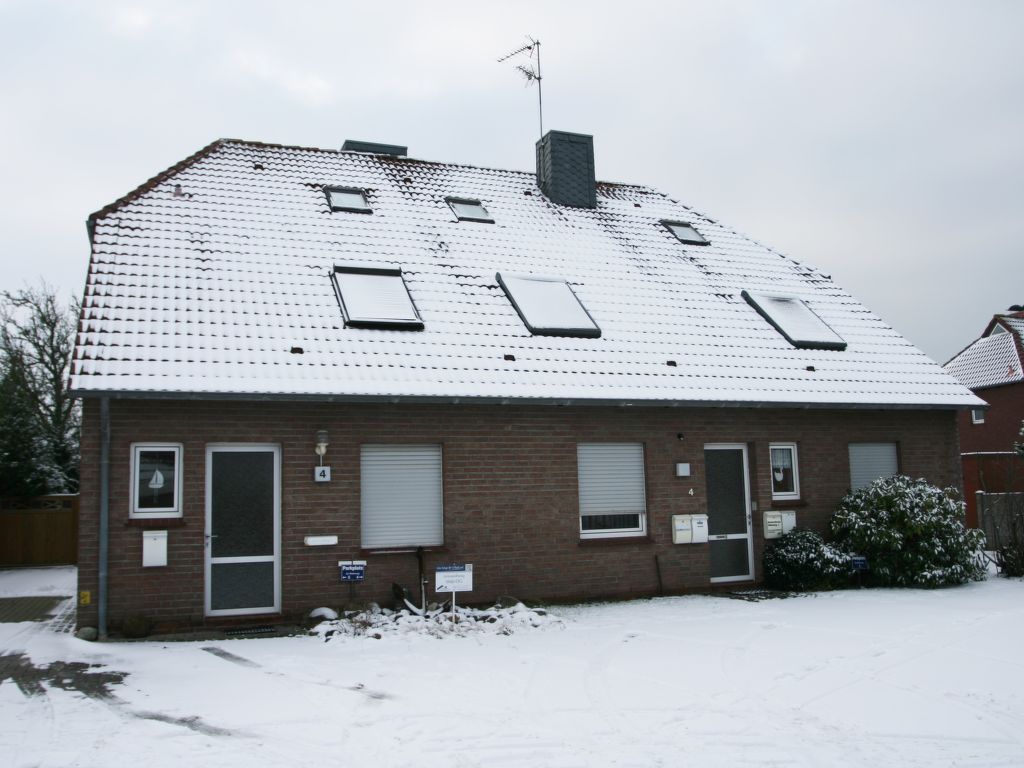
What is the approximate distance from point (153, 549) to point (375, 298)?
4.45 metres

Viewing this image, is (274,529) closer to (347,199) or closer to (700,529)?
(700,529)

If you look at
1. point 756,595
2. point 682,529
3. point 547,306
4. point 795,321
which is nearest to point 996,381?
point 795,321

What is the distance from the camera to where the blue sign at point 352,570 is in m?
10.7

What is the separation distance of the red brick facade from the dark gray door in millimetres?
162

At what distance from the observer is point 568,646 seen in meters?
9.38

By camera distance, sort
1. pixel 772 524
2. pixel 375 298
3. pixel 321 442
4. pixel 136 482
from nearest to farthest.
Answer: pixel 136 482 → pixel 321 442 → pixel 375 298 → pixel 772 524

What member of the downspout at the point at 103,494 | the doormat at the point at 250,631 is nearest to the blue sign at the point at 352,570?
the doormat at the point at 250,631

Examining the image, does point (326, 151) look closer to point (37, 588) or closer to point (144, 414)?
point (144, 414)

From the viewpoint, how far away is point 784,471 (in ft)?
45.7

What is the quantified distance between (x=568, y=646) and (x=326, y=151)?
441 inches

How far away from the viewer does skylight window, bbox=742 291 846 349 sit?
1491 cm

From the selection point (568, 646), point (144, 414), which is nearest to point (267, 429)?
point (144, 414)

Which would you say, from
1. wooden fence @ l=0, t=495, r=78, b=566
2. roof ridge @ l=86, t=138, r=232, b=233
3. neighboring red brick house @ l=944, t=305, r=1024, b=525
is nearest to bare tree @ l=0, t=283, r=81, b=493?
wooden fence @ l=0, t=495, r=78, b=566

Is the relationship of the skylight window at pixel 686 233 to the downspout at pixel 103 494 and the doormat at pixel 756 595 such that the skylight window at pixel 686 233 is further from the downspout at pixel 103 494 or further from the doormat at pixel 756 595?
the downspout at pixel 103 494
